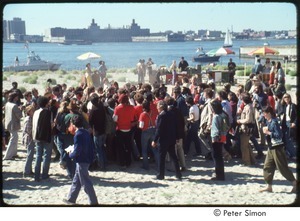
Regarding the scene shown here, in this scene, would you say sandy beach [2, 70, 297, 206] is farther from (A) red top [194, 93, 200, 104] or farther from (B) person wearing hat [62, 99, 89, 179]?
(A) red top [194, 93, 200, 104]

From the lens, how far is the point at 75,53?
265 ft

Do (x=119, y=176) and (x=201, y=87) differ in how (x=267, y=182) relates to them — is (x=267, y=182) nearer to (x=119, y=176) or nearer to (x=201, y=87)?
(x=119, y=176)

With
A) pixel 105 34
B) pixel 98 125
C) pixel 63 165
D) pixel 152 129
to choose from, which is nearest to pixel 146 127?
pixel 152 129

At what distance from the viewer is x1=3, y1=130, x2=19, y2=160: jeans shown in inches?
332

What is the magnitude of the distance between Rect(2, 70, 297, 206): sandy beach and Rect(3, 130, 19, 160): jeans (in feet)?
1.08

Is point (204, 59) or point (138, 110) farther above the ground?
point (138, 110)

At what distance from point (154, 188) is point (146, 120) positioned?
1256 mm

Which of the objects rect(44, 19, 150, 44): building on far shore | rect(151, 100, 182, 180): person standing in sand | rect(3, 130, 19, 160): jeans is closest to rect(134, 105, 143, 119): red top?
rect(151, 100, 182, 180): person standing in sand

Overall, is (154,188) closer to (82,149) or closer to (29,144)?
(82,149)

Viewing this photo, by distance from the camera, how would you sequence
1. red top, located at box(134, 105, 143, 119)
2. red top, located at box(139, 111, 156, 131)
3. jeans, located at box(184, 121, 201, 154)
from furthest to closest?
jeans, located at box(184, 121, 201, 154) < red top, located at box(134, 105, 143, 119) < red top, located at box(139, 111, 156, 131)

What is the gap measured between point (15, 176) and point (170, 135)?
104 inches

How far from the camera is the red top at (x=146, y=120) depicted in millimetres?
7656

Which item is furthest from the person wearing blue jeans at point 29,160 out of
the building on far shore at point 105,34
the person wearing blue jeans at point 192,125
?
the building on far shore at point 105,34

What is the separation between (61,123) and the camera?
7.39m
